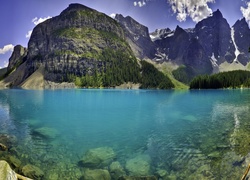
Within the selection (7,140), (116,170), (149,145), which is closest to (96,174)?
(116,170)

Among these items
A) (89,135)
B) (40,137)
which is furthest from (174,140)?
(40,137)

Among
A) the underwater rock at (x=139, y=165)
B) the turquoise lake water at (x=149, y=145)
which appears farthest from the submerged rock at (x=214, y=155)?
the underwater rock at (x=139, y=165)

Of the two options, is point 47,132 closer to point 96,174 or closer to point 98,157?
point 98,157

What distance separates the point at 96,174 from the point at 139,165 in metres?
4.70

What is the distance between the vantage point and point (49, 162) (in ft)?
78.6

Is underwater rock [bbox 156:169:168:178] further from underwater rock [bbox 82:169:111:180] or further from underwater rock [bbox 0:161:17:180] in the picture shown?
underwater rock [bbox 0:161:17:180]

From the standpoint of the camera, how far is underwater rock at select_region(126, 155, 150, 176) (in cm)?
2106

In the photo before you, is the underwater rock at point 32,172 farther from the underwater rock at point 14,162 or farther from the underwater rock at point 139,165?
the underwater rock at point 139,165

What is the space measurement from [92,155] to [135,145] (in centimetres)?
713

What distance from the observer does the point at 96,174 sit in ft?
66.7

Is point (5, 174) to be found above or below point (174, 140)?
above

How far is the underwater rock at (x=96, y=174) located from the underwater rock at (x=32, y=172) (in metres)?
4.19

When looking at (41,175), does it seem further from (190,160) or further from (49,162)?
(190,160)

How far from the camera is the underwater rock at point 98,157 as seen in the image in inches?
905
